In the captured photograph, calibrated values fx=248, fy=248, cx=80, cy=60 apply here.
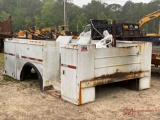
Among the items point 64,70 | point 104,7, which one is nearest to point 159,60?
point 64,70

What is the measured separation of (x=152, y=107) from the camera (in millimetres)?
5043

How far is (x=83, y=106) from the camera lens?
5.09m

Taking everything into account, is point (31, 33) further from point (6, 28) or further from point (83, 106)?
point (6, 28)

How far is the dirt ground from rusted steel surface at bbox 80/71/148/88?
→ 0.41 metres

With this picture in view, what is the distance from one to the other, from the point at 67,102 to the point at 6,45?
3.59 m

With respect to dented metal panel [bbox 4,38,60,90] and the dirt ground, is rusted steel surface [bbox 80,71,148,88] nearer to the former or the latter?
the dirt ground

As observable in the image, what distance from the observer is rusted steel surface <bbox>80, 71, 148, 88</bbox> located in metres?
5.20

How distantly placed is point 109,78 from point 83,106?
36.2 inches

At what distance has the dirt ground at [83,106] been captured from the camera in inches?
178

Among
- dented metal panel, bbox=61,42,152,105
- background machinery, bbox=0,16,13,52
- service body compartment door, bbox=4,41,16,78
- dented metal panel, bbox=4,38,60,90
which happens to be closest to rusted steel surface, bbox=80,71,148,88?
dented metal panel, bbox=61,42,152,105

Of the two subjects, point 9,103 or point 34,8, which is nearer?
point 9,103

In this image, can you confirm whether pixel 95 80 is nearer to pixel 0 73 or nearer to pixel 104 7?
pixel 0 73

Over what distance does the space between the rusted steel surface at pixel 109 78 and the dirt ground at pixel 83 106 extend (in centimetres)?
41

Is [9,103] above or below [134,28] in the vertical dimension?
below
